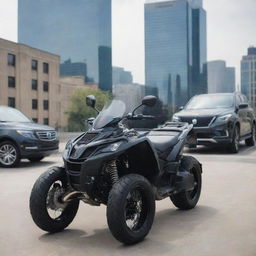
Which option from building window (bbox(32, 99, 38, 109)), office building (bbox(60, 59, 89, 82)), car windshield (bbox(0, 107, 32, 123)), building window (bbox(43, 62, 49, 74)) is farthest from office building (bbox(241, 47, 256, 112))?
car windshield (bbox(0, 107, 32, 123))

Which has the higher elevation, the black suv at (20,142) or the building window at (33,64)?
the building window at (33,64)

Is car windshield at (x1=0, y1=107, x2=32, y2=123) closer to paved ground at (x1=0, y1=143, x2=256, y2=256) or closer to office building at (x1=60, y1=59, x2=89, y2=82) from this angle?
paved ground at (x1=0, y1=143, x2=256, y2=256)

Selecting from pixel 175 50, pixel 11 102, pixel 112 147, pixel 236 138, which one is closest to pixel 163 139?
pixel 112 147

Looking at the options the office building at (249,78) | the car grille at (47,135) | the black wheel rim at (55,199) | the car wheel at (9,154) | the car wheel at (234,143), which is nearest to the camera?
the black wheel rim at (55,199)

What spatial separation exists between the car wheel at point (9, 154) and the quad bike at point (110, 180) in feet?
19.4

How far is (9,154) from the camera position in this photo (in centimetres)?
1037

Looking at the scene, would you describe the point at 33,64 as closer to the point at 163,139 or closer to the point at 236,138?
the point at 236,138

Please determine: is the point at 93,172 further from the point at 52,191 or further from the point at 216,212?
the point at 216,212

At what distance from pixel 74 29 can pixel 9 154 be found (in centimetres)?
15479

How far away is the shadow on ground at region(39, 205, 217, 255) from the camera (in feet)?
13.0

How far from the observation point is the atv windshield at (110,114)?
14.4ft

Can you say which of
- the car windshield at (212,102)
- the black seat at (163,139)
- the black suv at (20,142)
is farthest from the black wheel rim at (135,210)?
the car windshield at (212,102)

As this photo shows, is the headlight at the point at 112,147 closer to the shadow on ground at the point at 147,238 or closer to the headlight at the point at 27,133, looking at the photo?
the shadow on ground at the point at 147,238

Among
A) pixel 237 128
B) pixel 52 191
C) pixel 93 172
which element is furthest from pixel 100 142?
pixel 237 128
